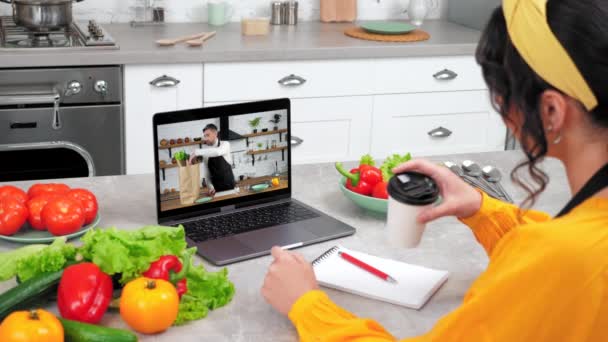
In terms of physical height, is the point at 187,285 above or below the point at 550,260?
below

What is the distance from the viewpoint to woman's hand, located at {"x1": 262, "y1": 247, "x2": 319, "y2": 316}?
1.66 m

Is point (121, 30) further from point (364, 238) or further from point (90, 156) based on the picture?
point (364, 238)

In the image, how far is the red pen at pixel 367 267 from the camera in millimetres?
1835

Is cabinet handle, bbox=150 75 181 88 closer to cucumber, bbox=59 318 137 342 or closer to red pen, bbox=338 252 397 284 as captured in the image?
red pen, bbox=338 252 397 284

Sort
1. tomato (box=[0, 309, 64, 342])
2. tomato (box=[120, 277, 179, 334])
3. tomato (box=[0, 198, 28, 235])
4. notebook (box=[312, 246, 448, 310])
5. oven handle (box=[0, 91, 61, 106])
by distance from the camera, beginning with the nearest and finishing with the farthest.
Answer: tomato (box=[0, 309, 64, 342]) → tomato (box=[120, 277, 179, 334]) → notebook (box=[312, 246, 448, 310]) → tomato (box=[0, 198, 28, 235]) → oven handle (box=[0, 91, 61, 106])

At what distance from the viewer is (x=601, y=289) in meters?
1.24

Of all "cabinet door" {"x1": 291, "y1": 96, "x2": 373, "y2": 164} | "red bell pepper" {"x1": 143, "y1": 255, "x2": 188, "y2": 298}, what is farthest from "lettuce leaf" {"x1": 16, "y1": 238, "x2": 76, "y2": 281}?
"cabinet door" {"x1": 291, "y1": 96, "x2": 373, "y2": 164}

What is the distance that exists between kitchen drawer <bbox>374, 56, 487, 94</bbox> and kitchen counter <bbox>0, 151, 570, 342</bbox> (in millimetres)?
1285

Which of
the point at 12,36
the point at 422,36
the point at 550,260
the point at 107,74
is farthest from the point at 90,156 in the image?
the point at 550,260

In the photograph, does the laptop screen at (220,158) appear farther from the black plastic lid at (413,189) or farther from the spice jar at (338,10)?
the spice jar at (338,10)

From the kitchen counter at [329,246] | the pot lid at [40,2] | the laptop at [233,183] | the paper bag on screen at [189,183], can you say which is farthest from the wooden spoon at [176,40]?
the paper bag on screen at [189,183]

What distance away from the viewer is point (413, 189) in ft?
5.65

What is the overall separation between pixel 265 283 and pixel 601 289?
680mm

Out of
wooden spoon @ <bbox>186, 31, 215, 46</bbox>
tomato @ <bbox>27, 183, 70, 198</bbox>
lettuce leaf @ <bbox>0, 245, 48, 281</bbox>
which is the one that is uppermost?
wooden spoon @ <bbox>186, 31, 215, 46</bbox>
